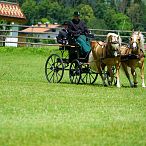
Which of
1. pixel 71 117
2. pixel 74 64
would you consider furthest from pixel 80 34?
pixel 71 117

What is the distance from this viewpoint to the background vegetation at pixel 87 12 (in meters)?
114

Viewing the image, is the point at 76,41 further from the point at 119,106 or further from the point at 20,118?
the point at 20,118

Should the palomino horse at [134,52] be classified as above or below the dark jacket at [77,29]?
below

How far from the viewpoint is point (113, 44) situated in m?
15.2

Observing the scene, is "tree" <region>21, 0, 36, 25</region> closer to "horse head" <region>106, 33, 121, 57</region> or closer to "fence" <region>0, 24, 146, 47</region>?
"fence" <region>0, 24, 146, 47</region>

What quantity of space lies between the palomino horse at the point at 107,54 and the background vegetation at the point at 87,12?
9264 centimetres

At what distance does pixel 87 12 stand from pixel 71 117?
112 m

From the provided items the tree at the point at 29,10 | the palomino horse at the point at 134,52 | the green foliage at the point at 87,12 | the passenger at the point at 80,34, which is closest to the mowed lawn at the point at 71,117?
the palomino horse at the point at 134,52

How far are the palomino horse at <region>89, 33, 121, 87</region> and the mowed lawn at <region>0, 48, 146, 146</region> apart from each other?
1737mm

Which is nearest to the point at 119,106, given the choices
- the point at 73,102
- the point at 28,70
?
the point at 73,102

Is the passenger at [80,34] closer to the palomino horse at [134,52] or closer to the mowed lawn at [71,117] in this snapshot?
the palomino horse at [134,52]

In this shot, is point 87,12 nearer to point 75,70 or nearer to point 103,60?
point 75,70

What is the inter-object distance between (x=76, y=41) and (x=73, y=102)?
5559mm

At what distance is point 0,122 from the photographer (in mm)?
8008
